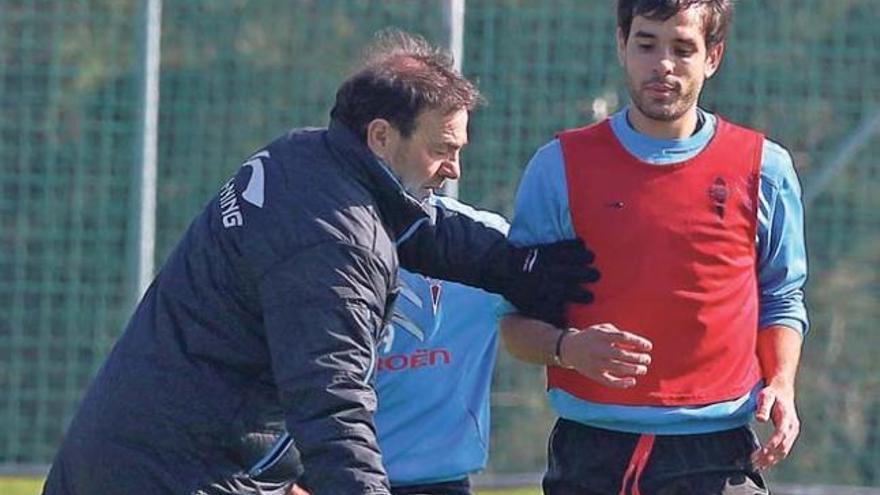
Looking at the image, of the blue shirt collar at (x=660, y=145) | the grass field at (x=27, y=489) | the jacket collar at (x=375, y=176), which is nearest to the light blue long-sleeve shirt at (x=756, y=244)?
the blue shirt collar at (x=660, y=145)

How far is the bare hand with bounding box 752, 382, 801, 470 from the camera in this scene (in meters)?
4.33

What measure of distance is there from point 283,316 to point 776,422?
111 centimetres

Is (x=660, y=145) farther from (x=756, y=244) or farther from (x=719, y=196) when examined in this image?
(x=756, y=244)

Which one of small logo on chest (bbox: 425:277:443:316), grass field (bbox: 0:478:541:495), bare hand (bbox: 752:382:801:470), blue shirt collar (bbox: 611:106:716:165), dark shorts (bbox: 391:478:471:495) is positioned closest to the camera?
bare hand (bbox: 752:382:801:470)

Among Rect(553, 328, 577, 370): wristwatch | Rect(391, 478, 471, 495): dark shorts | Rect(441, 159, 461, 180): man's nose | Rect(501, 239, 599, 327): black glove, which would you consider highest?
Rect(441, 159, 461, 180): man's nose

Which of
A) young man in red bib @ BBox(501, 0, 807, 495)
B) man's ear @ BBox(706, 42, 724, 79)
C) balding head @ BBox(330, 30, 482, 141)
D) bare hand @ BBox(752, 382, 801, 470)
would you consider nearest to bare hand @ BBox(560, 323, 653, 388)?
young man in red bib @ BBox(501, 0, 807, 495)

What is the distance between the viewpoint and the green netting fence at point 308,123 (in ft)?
31.7

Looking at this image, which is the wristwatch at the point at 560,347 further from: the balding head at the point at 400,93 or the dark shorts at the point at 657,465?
the balding head at the point at 400,93

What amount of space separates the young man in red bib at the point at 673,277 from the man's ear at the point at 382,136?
1.58ft

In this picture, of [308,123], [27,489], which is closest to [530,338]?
[27,489]

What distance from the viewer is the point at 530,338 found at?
4453 millimetres

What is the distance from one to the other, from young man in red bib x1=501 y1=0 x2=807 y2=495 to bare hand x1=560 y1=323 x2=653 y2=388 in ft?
0.04

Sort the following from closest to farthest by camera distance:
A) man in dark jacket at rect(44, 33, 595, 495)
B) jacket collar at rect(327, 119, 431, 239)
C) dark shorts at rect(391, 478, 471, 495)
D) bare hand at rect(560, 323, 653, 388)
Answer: man in dark jacket at rect(44, 33, 595, 495), jacket collar at rect(327, 119, 431, 239), bare hand at rect(560, 323, 653, 388), dark shorts at rect(391, 478, 471, 495)

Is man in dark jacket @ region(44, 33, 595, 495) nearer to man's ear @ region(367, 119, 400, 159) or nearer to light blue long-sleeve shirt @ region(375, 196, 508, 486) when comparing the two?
man's ear @ region(367, 119, 400, 159)
